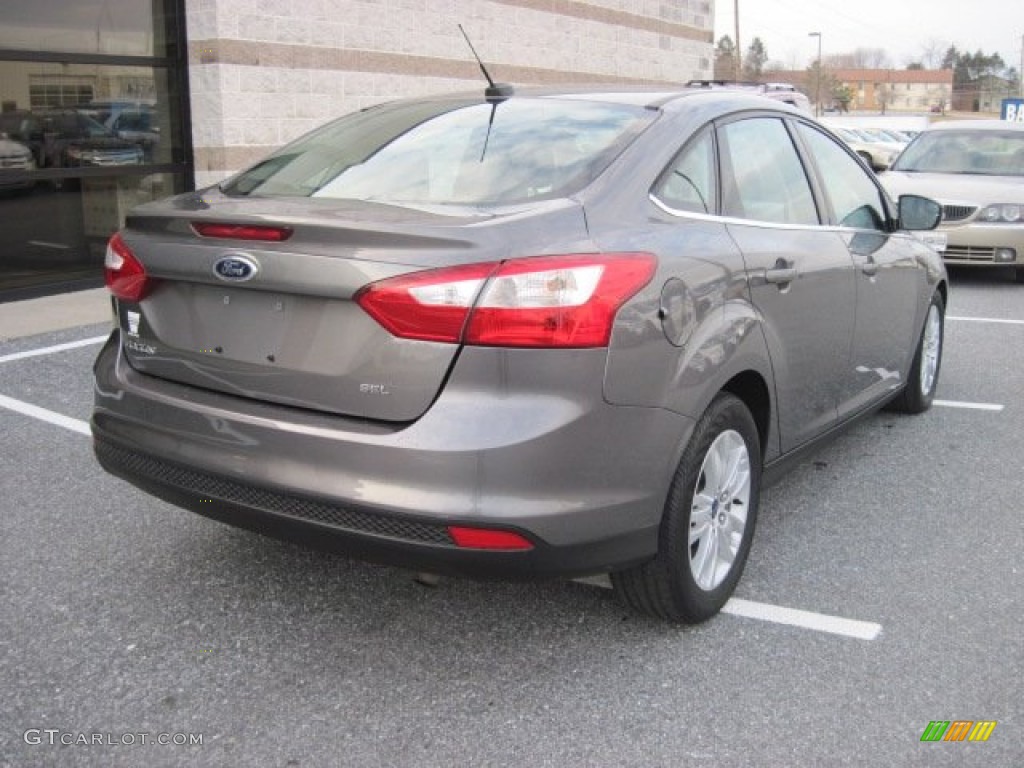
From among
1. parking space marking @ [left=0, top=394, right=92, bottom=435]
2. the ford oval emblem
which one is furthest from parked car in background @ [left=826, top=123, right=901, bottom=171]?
the ford oval emblem

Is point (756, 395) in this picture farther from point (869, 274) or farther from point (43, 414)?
point (43, 414)

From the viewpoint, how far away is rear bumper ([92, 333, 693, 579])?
266 centimetres

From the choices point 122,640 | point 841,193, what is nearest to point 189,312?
point 122,640

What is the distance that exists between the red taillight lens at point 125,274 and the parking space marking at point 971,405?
452 cm

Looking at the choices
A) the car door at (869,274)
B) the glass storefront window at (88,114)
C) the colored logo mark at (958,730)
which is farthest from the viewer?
the glass storefront window at (88,114)

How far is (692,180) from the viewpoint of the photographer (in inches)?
135

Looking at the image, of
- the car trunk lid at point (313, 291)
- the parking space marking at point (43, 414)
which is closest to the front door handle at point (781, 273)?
the car trunk lid at point (313, 291)

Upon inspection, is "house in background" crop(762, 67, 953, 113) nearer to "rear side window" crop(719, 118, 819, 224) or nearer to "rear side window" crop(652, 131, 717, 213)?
"rear side window" crop(719, 118, 819, 224)

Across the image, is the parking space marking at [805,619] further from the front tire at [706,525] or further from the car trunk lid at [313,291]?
the car trunk lid at [313,291]

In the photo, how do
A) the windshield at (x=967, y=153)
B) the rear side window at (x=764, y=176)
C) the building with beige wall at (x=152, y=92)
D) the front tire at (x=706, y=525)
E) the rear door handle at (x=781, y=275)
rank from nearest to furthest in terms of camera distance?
the front tire at (x=706, y=525), the rear door handle at (x=781, y=275), the rear side window at (x=764, y=176), the building with beige wall at (x=152, y=92), the windshield at (x=967, y=153)

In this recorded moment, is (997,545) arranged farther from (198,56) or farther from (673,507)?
(198,56)

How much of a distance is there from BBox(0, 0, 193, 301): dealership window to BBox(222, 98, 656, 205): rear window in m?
6.13

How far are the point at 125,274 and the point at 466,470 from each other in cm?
135

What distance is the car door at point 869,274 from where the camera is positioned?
173 inches
